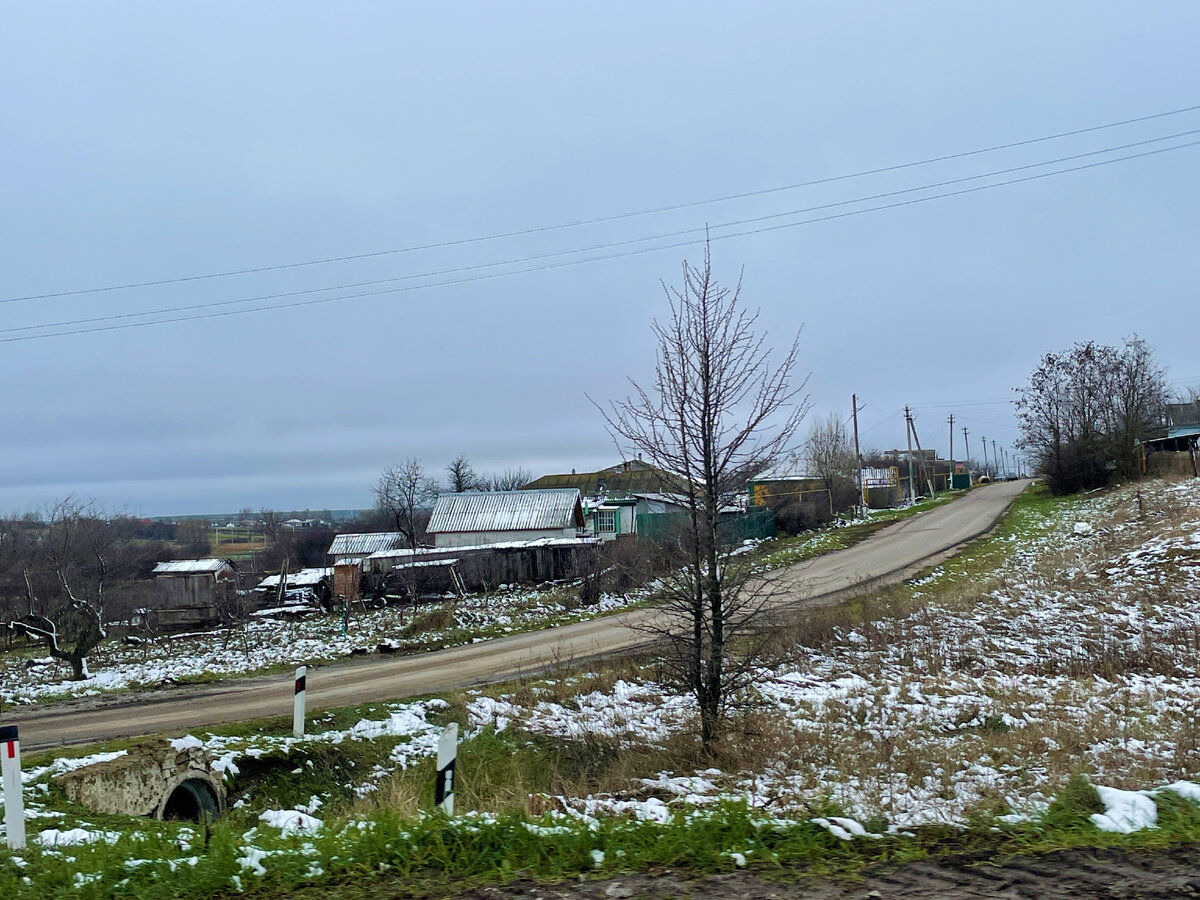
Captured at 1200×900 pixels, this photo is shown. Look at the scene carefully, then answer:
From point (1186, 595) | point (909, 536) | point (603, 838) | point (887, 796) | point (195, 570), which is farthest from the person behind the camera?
point (195, 570)

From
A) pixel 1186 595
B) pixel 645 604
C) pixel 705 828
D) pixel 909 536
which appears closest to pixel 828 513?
pixel 909 536

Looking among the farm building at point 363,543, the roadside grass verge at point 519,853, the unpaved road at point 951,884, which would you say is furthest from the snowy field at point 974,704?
the farm building at point 363,543

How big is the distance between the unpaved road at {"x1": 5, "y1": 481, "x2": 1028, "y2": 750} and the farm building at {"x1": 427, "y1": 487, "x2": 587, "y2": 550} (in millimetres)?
19618

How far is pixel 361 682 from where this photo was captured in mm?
16500

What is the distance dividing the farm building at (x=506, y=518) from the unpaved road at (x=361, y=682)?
19618mm

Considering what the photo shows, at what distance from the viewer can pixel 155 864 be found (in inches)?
192

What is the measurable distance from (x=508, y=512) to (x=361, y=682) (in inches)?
1197

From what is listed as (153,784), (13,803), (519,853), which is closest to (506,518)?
(153,784)

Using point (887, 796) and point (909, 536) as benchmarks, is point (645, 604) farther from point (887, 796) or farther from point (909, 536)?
point (909, 536)

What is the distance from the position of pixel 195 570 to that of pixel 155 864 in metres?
40.3

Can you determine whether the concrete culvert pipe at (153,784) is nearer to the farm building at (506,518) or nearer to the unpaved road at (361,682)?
the unpaved road at (361,682)

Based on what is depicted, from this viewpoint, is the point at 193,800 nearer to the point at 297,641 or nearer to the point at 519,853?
the point at 519,853

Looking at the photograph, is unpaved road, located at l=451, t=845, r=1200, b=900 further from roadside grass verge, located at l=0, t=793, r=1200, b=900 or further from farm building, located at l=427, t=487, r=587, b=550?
farm building, located at l=427, t=487, r=587, b=550

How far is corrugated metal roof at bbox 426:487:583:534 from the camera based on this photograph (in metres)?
45.8
